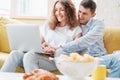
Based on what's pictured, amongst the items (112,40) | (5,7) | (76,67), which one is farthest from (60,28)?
(5,7)

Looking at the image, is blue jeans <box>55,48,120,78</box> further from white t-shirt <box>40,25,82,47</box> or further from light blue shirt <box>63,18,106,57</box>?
white t-shirt <box>40,25,82,47</box>

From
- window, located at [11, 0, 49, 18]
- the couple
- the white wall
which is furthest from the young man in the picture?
window, located at [11, 0, 49, 18]

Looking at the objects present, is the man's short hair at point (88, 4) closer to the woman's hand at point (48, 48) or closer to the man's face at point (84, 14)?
the man's face at point (84, 14)

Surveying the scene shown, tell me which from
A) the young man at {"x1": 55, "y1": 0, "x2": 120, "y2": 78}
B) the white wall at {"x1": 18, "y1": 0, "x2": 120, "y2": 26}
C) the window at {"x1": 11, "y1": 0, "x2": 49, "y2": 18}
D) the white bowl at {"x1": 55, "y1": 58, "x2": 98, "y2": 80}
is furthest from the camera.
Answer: the window at {"x1": 11, "y1": 0, "x2": 49, "y2": 18}

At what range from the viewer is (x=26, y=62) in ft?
7.11

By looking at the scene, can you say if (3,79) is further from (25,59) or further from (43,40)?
(43,40)

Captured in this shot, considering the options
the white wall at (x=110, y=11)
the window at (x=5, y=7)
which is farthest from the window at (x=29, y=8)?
the white wall at (x=110, y=11)

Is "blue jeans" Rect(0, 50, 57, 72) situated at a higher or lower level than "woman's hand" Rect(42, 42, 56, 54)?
lower

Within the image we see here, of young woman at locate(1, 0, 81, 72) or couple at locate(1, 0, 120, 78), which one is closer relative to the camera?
couple at locate(1, 0, 120, 78)

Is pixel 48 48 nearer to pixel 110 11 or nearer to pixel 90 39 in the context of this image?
pixel 90 39

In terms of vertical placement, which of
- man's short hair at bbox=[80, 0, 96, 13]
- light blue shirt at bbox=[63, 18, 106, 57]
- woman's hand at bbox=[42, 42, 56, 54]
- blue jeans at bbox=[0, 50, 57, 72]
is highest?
man's short hair at bbox=[80, 0, 96, 13]

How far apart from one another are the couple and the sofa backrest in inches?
4.3

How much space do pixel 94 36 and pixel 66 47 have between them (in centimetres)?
27

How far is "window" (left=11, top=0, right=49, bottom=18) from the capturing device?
169 inches
